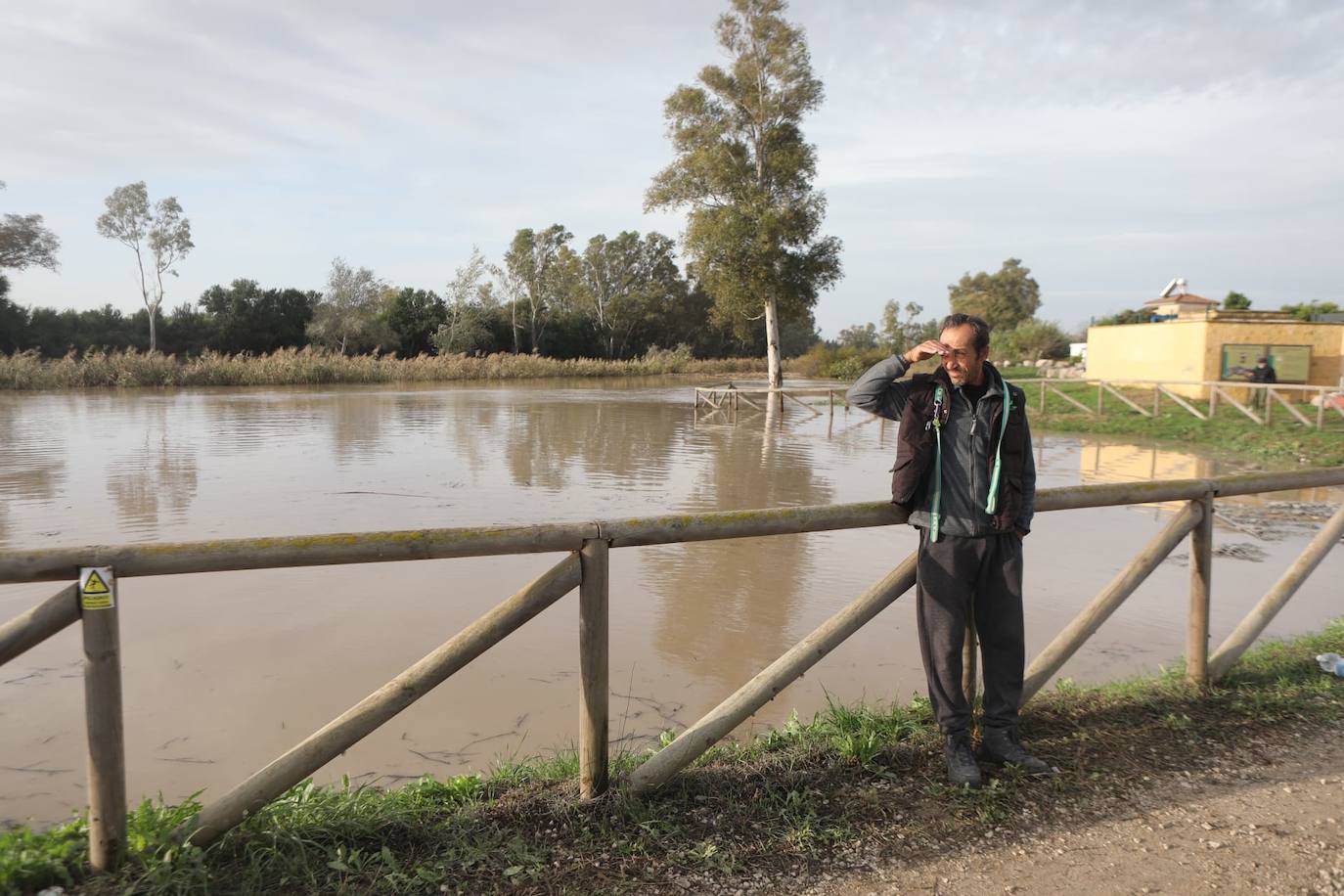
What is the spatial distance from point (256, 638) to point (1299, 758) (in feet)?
20.5

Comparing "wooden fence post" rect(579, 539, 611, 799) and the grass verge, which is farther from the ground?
"wooden fence post" rect(579, 539, 611, 799)

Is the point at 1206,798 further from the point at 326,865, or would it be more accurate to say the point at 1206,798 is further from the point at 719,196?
the point at 719,196

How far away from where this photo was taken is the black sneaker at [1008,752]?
3.52 m

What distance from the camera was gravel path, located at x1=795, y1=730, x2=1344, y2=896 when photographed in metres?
2.84

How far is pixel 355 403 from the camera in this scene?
29.1m

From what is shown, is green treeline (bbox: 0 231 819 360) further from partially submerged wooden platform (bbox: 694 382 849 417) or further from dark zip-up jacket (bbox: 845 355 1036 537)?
dark zip-up jacket (bbox: 845 355 1036 537)

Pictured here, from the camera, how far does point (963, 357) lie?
11.2 ft

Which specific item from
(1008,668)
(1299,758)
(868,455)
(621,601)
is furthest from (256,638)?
(868,455)

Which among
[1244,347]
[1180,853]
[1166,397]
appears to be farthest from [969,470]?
[1166,397]

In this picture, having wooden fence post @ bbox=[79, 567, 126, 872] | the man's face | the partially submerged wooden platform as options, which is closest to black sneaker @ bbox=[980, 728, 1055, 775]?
the man's face

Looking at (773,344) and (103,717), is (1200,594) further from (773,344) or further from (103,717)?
(773,344)

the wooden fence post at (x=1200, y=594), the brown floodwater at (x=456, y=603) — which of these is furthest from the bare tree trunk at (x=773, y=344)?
the wooden fence post at (x=1200, y=594)

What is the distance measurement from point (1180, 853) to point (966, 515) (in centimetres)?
134

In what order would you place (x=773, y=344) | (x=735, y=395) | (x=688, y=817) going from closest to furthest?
(x=688, y=817) < (x=735, y=395) < (x=773, y=344)
